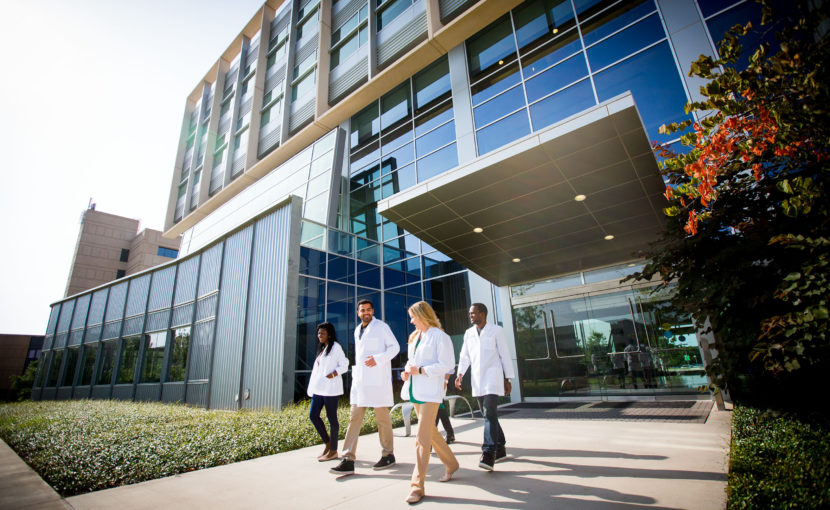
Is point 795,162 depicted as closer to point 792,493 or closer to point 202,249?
point 792,493

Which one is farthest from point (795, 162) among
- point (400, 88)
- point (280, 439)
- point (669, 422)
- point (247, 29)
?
point (247, 29)

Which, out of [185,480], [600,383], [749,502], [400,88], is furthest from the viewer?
[400,88]

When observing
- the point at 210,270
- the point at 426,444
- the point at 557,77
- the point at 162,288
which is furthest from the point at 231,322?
the point at 557,77

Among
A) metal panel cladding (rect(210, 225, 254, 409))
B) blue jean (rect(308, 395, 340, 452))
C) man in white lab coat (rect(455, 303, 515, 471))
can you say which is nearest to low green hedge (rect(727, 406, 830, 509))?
man in white lab coat (rect(455, 303, 515, 471))

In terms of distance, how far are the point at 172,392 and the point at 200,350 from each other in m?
2.38

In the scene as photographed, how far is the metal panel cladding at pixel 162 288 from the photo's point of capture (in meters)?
16.6

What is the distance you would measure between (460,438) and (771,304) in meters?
4.47

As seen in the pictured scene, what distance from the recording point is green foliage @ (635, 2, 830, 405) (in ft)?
7.95

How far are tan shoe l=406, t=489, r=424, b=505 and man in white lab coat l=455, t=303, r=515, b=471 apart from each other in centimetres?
118

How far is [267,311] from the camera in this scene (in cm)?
1123

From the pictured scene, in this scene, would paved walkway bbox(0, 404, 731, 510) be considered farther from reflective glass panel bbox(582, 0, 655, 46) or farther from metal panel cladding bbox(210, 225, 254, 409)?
reflective glass panel bbox(582, 0, 655, 46)

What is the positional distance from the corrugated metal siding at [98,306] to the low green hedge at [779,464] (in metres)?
26.7

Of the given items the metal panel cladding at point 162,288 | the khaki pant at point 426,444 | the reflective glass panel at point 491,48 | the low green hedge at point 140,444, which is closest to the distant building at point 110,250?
the metal panel cladding at point 162,288

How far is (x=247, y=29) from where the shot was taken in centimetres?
2711
